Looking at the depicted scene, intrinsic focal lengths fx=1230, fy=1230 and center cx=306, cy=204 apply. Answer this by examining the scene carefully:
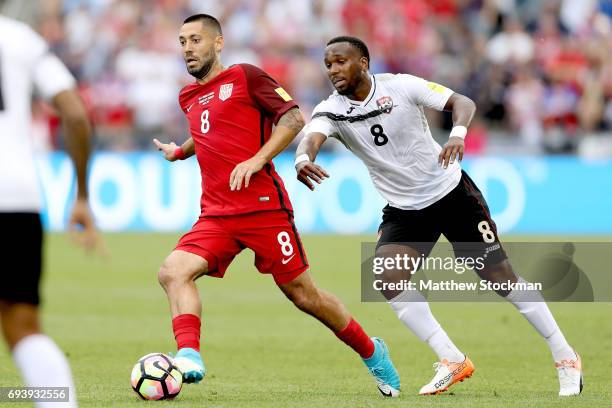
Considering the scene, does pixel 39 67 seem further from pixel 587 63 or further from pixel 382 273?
pixel 587 63

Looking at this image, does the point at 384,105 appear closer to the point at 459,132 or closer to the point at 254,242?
the point at 459,132

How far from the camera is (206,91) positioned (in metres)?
8.30

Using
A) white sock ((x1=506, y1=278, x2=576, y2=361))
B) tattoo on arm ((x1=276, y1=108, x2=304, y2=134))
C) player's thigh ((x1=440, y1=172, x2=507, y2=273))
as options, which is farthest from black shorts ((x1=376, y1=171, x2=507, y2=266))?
tattoo on arm ((x1=276, y1=108, x2=304, y2=134))

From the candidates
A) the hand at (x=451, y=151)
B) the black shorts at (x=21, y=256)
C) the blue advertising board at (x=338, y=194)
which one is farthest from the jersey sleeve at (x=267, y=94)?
the blue advertising board at (x=338, y=194)

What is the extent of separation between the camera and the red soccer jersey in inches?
320

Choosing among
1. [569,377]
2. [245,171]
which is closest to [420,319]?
[569,377]

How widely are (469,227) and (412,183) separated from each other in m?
0.50

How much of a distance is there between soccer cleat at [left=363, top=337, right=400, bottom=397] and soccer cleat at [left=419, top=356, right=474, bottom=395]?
236 millimetres

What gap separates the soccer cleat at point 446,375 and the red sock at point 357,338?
46 centimetres

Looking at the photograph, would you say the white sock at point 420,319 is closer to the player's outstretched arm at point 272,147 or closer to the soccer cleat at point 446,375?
the soccer cleat at point 446,375

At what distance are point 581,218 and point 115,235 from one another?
809cm

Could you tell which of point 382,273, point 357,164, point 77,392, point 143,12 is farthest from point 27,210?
point 143,12

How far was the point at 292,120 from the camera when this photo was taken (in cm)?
799

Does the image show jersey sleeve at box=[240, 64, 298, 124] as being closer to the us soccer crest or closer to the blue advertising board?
the us soccer crest
